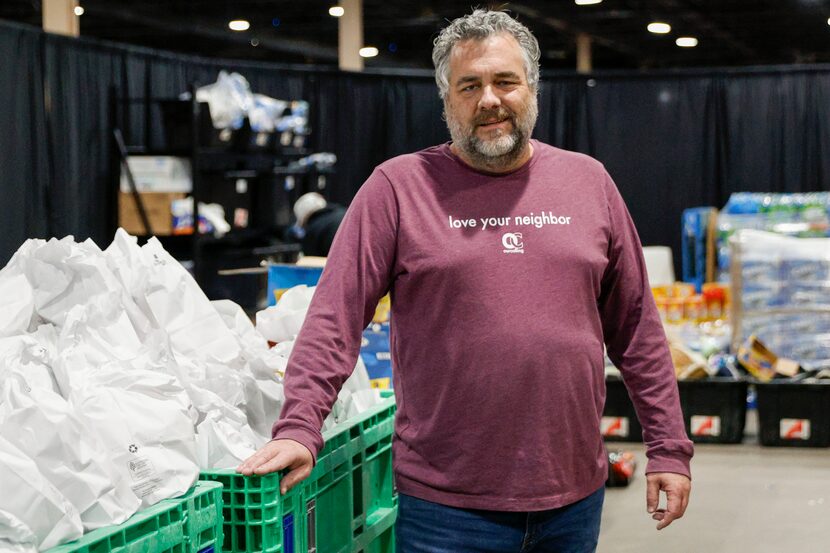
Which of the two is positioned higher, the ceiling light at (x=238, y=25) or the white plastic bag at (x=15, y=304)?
the ceiling light at (x=238, y=25)

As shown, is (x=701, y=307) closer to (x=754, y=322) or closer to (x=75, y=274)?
(x=754, y=322)

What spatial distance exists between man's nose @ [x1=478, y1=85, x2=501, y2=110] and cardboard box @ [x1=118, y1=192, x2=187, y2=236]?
7020 mm

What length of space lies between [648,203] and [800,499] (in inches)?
296

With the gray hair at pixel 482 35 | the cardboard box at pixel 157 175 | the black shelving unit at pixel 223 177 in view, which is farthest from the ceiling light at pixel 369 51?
the gray hair at pixel 482 35

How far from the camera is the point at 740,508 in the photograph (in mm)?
5324

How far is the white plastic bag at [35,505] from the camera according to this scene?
1.75 metres

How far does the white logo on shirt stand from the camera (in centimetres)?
214

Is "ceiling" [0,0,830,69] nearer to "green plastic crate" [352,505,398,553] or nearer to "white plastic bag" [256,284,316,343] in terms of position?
"white plastic bag" [256,284,316,343]

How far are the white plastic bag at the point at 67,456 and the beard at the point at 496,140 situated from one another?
889 millimetres

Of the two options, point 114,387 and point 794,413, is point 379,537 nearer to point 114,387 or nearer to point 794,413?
point 114,387

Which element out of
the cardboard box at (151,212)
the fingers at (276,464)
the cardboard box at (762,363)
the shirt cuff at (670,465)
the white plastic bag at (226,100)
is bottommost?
the cardboard box at (762,363)

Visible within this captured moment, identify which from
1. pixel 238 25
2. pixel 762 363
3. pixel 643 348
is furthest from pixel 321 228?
pixel 238 25

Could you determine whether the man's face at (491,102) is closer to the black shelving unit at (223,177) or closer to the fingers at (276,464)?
the fingers at (276,464)

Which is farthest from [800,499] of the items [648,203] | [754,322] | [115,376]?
[648,203]
